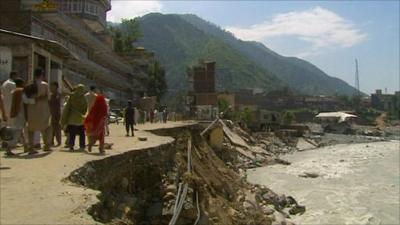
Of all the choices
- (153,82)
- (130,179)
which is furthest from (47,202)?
(153,82)

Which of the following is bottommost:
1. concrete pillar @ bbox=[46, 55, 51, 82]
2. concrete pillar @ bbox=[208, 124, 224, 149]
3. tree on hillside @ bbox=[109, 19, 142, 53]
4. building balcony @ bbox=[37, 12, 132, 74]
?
concrete pillar @ bbox=[208, 124, 224, 149]

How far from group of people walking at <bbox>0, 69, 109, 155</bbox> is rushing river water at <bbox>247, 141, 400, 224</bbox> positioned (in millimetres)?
11988

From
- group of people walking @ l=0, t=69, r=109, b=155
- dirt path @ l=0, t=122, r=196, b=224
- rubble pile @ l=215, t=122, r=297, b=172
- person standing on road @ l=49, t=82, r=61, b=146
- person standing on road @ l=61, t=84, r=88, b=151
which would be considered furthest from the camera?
rubble pile @ l=215, t=122, r=297, b=172

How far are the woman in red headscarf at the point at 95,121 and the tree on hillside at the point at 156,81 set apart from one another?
59701 mm

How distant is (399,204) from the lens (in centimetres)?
2739

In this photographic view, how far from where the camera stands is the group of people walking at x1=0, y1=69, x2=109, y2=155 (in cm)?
1067

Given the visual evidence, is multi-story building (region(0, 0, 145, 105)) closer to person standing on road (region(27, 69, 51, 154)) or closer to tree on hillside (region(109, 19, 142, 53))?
person standing on road (region(27, 69, 51, 154))

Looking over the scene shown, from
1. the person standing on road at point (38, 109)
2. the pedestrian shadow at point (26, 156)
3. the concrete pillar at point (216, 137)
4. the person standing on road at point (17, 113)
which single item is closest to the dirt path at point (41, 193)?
the pedestrian shadow at point (26, 156)

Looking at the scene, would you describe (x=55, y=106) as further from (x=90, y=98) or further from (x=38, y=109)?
(x=38, y=109)

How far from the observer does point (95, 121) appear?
11.9 metres

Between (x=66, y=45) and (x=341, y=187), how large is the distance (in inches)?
857

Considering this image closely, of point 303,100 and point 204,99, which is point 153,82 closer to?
point 204,99

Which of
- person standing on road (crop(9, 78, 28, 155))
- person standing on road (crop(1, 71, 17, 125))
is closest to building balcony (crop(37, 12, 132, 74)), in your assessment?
person standing on road (crop(1, 71, 17, 125))

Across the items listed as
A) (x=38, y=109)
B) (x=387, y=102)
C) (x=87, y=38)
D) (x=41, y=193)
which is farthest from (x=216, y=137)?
(x=387, y=102)
